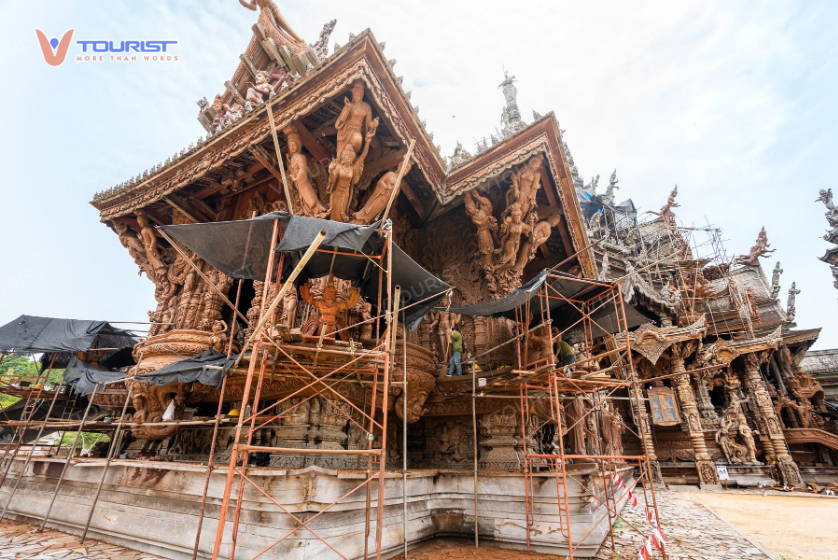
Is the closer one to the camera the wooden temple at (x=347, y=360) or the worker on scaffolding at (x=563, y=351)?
the wooden temple at (x=347, y=360)

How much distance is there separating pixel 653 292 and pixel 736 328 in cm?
456

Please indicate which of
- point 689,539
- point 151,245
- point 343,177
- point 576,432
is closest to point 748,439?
point 576,432

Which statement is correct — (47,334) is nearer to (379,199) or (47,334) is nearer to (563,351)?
(379,199)

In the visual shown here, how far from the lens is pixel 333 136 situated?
30.9 ft

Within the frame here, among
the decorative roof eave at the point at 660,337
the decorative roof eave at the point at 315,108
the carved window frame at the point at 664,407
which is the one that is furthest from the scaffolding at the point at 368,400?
the decorative roof eave at the point at 660,337

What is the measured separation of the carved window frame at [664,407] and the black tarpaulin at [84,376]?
20.7m

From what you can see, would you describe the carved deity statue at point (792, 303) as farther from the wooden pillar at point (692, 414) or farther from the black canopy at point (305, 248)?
the black canopy at point (305, 248)

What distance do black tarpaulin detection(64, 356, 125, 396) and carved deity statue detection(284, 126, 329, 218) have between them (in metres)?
7.18

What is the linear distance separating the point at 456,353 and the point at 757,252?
27.9 meters

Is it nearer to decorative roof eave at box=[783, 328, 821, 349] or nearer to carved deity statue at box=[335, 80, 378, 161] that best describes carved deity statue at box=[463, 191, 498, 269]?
carved deity statue at box=[335, 80, 378, 161]

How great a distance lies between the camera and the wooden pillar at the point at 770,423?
16.4 m

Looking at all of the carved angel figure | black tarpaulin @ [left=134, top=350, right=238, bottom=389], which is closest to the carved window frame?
the carved angel figure

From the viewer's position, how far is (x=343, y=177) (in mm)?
8062

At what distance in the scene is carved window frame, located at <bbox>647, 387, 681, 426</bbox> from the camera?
18.0m
